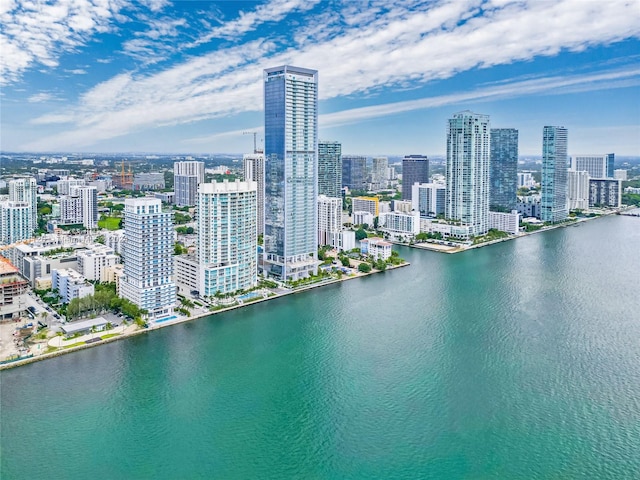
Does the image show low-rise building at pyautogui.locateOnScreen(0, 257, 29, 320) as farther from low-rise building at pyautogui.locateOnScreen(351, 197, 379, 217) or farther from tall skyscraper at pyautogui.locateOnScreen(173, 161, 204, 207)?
tall skyscraper at pyautogui.locateOnScreen(173, 161, 204, 207)

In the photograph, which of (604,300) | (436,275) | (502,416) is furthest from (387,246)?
(502,416)

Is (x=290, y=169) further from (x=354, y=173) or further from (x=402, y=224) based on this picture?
(x=354, y=173)

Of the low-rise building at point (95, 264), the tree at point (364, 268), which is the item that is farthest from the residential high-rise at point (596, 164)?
the low-rise building at point (95, 264)

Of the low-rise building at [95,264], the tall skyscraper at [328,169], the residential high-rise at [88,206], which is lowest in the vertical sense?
the low-rise building at [95,264]

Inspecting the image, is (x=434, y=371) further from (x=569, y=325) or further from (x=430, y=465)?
(x=569, y=325)

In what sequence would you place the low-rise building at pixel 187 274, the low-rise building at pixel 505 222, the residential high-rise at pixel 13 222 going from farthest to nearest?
the low-rise building at pixel 505 222
the residential high-rise at pixel 13 222
the low-rise building at pixel 187 274

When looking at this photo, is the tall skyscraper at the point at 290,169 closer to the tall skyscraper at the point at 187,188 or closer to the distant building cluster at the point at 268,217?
the distant building cluster at the point at 268,217
